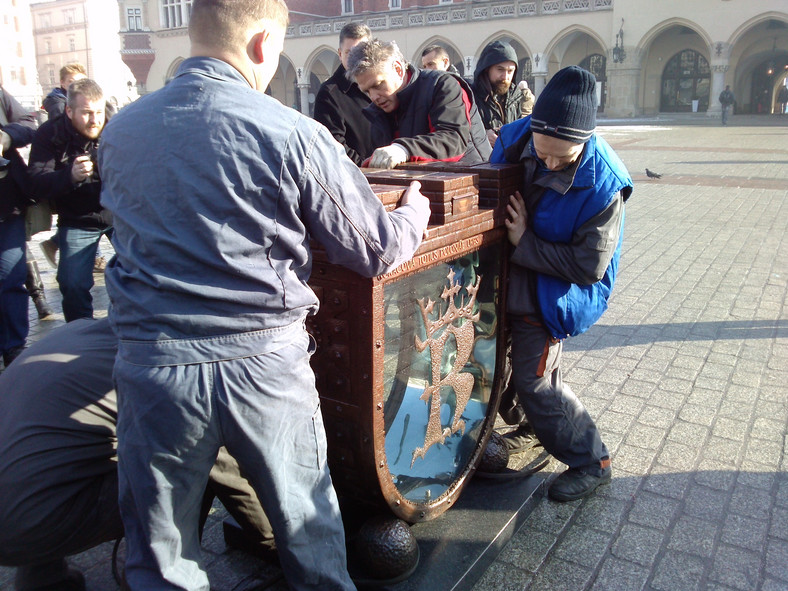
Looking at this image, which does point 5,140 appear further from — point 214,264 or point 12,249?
point 214,264

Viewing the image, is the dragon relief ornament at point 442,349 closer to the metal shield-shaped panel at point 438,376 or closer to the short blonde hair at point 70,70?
the metal shield-shaped panel at point 438,376

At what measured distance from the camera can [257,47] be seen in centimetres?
162

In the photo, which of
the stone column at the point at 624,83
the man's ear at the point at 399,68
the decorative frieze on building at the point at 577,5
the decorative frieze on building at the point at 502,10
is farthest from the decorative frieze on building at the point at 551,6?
the man's ear at the point at 399,68

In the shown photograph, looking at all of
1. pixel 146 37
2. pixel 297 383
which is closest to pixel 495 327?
pixel 297 383

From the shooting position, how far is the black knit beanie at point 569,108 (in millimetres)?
2217

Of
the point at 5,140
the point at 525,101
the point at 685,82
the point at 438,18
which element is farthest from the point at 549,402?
the point at 438,18

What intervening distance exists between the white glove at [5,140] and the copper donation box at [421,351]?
2.96 meters

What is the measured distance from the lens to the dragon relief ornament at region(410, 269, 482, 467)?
7.45 feet

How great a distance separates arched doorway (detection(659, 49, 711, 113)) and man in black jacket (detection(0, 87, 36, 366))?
3977cm

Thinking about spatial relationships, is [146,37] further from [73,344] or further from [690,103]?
[73,344]

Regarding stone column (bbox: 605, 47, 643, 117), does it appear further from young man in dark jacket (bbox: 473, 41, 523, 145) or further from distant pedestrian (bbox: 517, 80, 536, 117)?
young man in dark jacket (bbox: 473, 41, 523, 145)

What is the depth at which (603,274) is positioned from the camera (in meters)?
2.51

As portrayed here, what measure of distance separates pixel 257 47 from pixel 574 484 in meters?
2.10

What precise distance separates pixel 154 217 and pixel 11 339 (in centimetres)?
337
